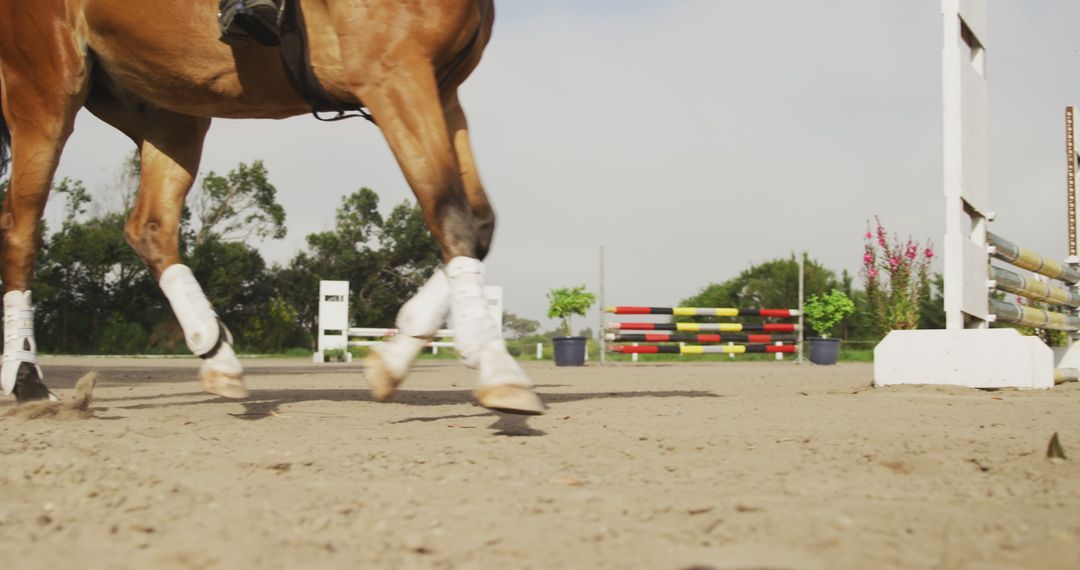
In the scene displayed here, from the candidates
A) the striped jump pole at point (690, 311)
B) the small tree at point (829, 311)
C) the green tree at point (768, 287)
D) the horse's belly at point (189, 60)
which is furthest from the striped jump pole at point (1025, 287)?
the green tree at point (768, 287)

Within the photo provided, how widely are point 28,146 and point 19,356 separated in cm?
100

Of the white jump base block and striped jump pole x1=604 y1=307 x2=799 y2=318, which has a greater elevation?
striped jump pole x1=604 y1=307 x2=799 y2=318

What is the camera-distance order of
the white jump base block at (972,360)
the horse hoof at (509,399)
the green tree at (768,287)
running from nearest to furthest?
1. the horse hoof at (509,399)
2. the white jump base block at (972,360)
3. the green tree at (768,287)

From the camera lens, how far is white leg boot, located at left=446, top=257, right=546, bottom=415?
110 inches

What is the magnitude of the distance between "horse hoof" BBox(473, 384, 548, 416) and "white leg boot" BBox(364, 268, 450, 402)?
515mm

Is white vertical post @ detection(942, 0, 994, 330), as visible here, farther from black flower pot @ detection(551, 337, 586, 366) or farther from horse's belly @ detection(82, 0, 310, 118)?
black flower pot @ detection(551, 337, 586, 366)

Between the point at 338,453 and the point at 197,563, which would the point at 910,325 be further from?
the point at 197,563

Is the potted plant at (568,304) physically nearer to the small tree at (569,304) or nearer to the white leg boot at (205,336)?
the small tree at (569,304)

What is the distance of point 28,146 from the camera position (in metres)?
4.18

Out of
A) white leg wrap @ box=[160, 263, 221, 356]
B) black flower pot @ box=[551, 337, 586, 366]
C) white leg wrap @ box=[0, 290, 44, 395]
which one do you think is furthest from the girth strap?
black flower pot @ box=[551, 337, 586, 366]

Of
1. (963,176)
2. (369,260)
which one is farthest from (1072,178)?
(369,260)

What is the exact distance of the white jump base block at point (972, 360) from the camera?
614 cm

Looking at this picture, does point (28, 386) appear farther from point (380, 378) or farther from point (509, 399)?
point (509, 399)

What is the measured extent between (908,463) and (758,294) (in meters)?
27.8
